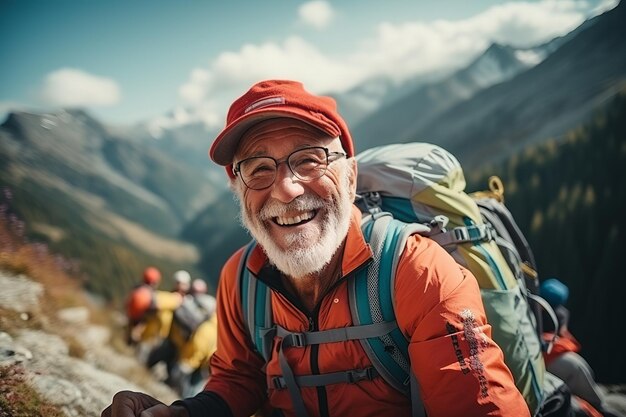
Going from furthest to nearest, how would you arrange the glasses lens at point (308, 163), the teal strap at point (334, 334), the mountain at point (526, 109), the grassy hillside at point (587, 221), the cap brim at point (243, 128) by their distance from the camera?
1. the mountain at point (526, 109)
2. the grassy hillside at point (587, 221)
3. the glasses lens at point (308, 163)
4. the cap brim at point (243, 128)
5. the teal strap at point (334, 334)

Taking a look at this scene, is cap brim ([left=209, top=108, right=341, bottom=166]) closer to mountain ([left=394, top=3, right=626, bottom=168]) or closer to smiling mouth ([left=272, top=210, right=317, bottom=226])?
smiling mouth ([left=272, top=210, right=317, bottom=226])

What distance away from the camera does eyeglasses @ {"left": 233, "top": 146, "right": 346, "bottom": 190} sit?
6.85 feet

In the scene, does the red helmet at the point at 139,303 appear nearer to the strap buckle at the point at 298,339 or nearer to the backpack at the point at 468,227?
the strap buckle at the point at 298,339

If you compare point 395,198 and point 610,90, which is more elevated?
point 610,90

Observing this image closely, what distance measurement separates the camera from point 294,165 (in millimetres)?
2092

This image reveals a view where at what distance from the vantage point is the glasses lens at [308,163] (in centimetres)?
209

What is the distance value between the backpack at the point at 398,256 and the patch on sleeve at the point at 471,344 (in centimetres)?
33

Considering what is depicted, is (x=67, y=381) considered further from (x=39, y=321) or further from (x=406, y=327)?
(x=406, y=327)

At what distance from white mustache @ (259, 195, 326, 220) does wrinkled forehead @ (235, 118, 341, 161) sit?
29 cm

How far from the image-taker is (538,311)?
2824mm

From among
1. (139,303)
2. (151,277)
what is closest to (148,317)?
(139,303)

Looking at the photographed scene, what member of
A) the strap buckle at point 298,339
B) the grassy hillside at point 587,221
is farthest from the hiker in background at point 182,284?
the grassy hillside at point 587,221

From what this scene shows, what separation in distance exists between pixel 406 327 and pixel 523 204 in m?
44.8

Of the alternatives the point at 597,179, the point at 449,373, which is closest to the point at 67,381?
the point at 449,373
